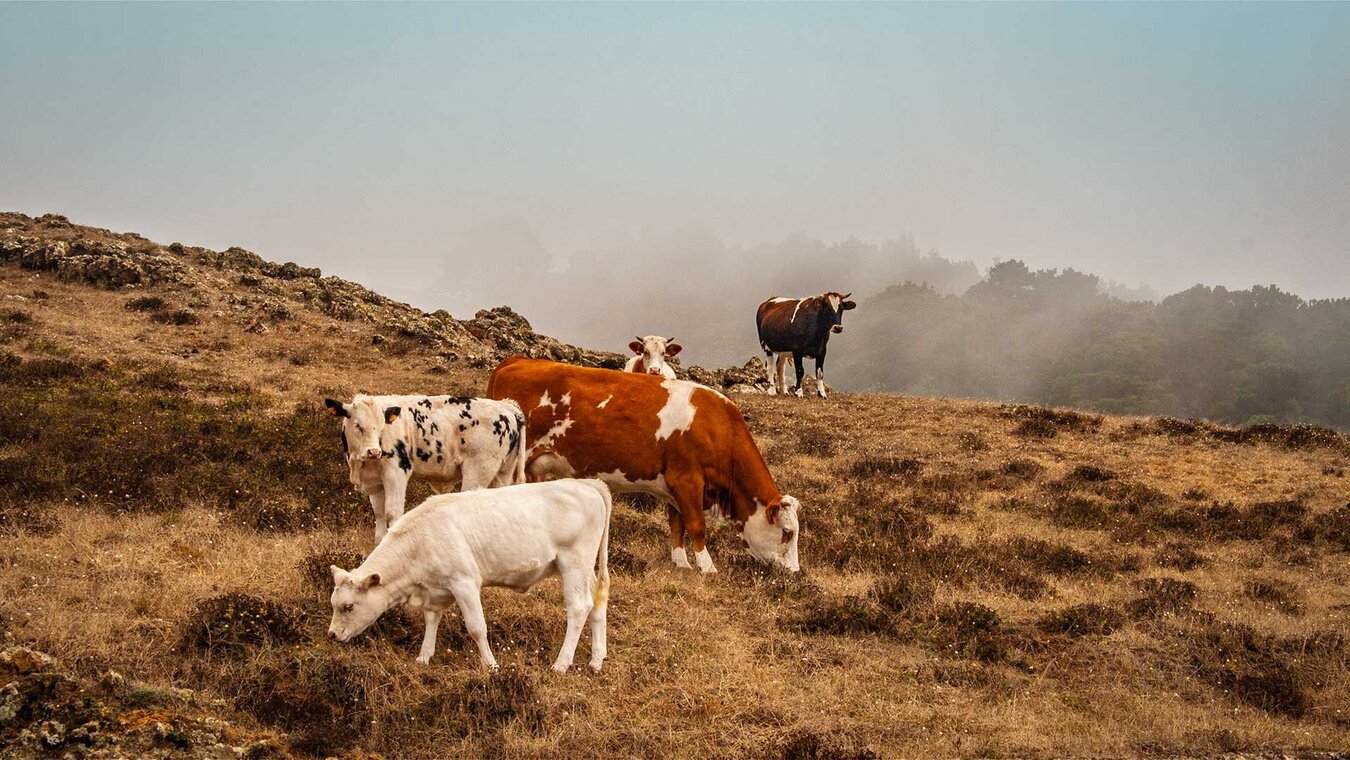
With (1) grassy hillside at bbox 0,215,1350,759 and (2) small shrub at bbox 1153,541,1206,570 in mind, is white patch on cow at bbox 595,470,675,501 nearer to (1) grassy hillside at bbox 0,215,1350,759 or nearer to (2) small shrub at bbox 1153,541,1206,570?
(1) grassy hillside at bbox 0,215,1350,759

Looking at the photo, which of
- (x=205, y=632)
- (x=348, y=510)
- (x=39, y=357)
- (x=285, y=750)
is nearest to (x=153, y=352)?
(x=39, y=357)

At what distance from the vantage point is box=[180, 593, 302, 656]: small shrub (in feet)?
23.5

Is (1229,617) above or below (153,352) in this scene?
below

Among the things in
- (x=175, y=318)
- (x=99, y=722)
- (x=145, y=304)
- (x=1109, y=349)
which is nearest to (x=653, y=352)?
(x=99, y=722)

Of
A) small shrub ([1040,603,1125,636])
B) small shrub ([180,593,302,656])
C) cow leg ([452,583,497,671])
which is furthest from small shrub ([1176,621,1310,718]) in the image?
small shrub ([180,593,302,656])

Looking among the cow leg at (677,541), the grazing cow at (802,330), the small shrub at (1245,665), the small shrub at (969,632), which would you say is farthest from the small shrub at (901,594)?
the grazing cow at (802,330)

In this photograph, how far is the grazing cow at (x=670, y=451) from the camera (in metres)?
11.3

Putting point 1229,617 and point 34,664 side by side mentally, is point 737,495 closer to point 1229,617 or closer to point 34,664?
point 1229,617

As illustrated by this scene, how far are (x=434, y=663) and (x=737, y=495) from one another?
5223 millimetres

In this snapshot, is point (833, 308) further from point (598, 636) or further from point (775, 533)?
point (598, 636)

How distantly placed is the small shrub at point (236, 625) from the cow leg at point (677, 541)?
4.87 meters

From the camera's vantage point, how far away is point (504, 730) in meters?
6.28

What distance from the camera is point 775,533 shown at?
11.4 metres

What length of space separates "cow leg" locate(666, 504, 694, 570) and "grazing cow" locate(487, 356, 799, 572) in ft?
0.05
